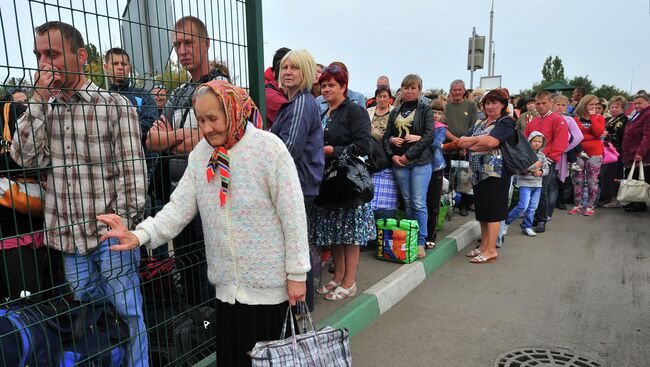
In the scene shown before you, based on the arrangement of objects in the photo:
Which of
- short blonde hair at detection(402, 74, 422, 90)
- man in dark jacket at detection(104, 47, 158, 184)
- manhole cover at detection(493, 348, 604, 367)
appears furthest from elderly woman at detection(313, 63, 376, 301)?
man in dark jacket at detection(104, 47, 158, 184)

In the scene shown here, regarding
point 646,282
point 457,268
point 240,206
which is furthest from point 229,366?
point 646,282

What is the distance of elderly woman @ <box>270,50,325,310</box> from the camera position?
120 inches

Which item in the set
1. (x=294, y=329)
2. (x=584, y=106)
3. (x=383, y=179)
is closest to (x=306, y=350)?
(x=294, y=329)

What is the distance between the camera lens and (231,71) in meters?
2.96

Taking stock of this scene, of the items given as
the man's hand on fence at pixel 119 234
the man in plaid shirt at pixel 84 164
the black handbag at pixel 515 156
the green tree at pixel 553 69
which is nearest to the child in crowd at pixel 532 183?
the black handbag at pixel 515 156

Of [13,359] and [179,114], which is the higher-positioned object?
[179,114]

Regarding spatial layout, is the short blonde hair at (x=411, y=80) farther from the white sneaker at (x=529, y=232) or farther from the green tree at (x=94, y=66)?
the green tree at (x=94, y=66)

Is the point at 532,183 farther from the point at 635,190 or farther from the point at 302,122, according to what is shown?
the point at 302,122

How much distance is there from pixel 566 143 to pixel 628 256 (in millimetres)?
1952

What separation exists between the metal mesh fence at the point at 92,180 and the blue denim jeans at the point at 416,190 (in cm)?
288

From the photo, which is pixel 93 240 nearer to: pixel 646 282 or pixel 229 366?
pixel 229 366

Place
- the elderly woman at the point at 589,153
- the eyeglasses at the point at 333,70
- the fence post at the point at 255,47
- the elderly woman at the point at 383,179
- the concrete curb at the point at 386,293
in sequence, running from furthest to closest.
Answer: the elderly woman at the point at 589,153, the elderly woman at the point at 383,179, the eyeglasses at the point at 333,70, the concrete curb at the point at 386,293, the fence post at the point at 255,47

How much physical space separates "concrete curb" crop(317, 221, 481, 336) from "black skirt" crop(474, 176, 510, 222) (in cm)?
66

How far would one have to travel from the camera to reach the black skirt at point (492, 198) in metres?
5.08
